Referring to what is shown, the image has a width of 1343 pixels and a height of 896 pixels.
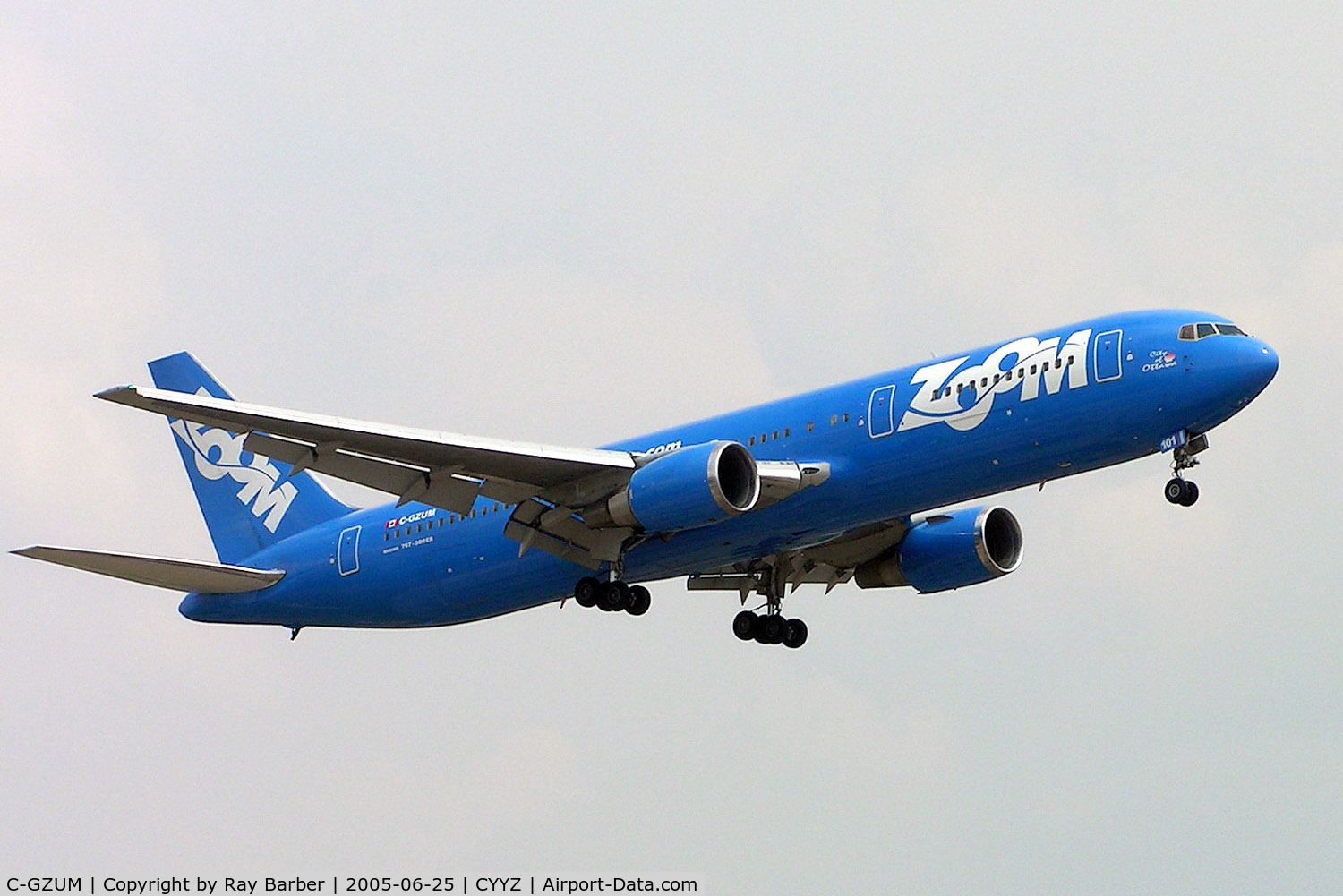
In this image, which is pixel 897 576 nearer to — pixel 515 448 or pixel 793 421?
pixel 793 421

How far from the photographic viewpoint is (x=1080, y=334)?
35.6 metres

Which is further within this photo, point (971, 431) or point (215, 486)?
point (215, 486)

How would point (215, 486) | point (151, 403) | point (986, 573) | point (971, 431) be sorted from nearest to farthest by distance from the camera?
point (151, 403) → point (971, 431) → point (986, 573) → point (215, 486)

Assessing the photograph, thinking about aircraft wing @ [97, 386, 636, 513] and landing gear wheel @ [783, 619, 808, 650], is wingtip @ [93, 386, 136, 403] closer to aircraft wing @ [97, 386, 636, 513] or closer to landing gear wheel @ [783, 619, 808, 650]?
aircraft wing @ [97, 386, 636, 513]

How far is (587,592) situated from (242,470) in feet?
39.2

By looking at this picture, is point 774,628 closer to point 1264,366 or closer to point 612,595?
point 612,595

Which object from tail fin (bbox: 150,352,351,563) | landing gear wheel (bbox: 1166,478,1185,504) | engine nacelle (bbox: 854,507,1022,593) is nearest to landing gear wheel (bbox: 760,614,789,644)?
engine nacelle (bbox: 854,507,1022,593)

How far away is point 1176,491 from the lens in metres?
35.4

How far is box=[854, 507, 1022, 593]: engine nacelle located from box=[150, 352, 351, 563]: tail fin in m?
13.1

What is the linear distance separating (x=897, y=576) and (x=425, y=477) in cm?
1172

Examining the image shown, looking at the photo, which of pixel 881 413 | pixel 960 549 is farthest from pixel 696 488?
pixel 960 549

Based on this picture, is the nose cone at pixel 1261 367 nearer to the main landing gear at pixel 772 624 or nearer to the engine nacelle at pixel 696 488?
the engine nacelle at pixel 696 488

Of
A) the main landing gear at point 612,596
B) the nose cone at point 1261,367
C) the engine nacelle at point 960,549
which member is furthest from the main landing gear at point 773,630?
the nose cone at point 1261,367

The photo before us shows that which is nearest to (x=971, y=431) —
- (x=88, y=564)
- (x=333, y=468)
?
(x=333, y=468)
